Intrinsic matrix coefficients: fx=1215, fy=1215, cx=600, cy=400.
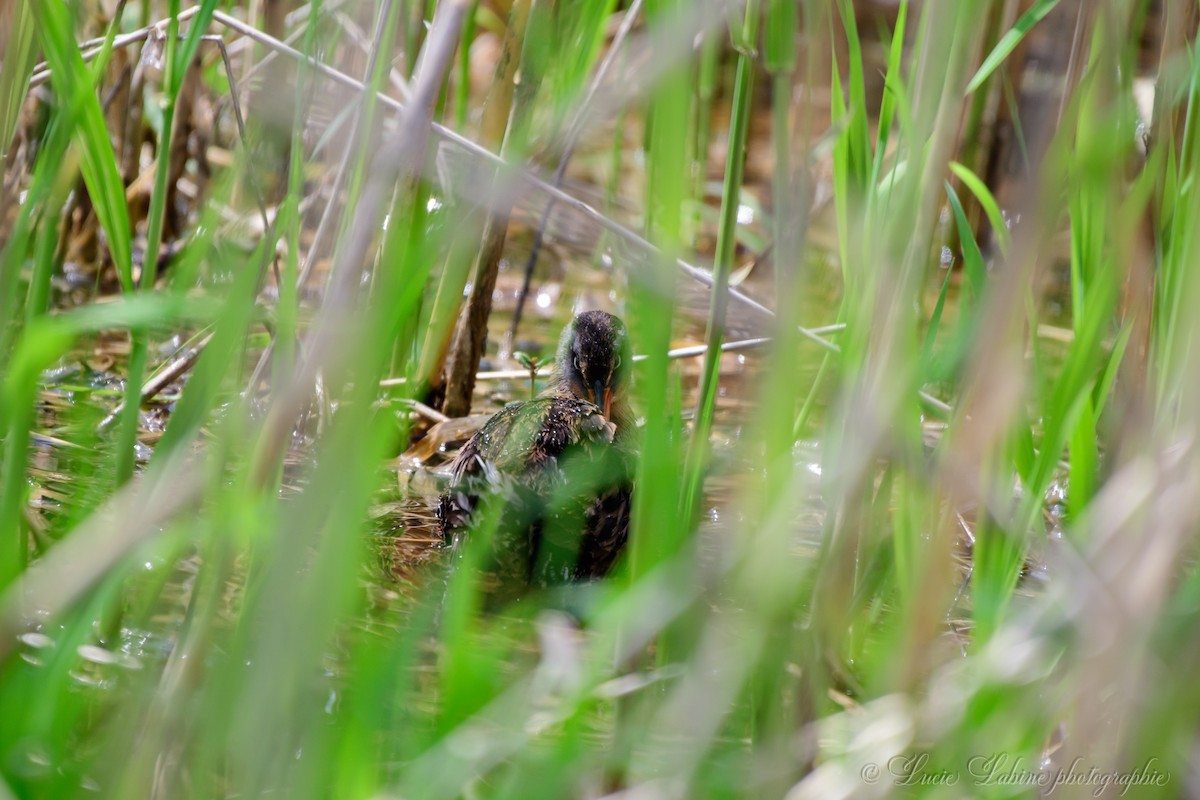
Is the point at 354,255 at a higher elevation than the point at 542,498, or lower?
higher

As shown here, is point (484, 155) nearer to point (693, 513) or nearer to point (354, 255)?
point (693, 513)

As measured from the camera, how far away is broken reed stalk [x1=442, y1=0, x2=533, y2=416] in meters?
2.99

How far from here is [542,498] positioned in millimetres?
2477

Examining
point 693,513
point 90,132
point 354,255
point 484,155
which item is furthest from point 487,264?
point 354,255

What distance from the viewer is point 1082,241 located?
185 cm

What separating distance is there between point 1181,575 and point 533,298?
306cm

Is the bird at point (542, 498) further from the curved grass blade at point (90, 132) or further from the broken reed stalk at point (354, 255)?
the broken reed stalk at point (354, 255)

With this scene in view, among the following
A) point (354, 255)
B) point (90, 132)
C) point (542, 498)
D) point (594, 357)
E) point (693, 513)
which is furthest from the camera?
point (594, 357)

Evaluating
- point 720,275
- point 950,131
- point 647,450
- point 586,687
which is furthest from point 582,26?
point 586,687

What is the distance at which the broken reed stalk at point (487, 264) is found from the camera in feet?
9.80

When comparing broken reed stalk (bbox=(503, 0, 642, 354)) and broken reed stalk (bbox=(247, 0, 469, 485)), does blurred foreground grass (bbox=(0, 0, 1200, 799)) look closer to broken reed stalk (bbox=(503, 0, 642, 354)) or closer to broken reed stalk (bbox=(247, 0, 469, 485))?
broken reed stalk (bbox=(247, 0, 469, 485))

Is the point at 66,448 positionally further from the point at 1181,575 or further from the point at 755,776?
the point at 1181,575

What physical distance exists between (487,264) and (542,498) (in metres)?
0.93

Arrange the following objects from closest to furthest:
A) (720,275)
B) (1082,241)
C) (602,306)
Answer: (720,275), (1082,241), (602,306)
